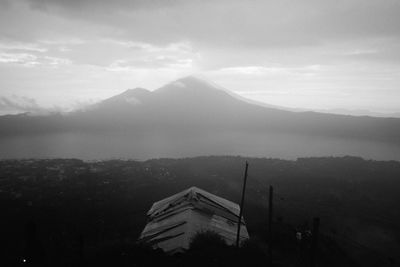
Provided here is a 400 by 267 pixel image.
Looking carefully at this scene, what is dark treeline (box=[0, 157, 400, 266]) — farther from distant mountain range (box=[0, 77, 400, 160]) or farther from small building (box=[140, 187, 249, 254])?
distant mountain range (box=[0, 77, 400, 160])

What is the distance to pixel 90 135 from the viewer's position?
5487 inches

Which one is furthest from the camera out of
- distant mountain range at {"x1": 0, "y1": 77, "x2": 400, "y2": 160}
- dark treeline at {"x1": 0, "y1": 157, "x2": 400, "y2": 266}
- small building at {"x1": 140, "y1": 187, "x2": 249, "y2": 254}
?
distant mountain range at {"x1": 0, "y1": 77, "x2": 400, "y2": 160}

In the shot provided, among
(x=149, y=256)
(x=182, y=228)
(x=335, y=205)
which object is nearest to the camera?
(x=149, y=256)

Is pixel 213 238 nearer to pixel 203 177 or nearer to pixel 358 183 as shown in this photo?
pixel 203 177

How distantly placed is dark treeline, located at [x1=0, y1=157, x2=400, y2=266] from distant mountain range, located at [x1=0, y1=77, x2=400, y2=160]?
4701cm

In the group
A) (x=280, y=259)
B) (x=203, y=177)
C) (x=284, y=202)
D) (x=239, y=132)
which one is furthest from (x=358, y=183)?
(x=239, y=132)

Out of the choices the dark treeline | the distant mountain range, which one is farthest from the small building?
the distant mountain range

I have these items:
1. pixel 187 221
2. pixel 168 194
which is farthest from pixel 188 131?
pixel 187 221

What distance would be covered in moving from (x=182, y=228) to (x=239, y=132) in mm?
127355

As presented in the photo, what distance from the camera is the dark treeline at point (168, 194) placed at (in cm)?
1857

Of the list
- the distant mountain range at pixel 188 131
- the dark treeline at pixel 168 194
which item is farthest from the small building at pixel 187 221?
the distant mountain range at pixel 188 131

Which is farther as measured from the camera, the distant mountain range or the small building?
the distant mountain range

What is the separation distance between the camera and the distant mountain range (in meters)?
102

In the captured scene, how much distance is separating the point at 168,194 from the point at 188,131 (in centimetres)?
11490
